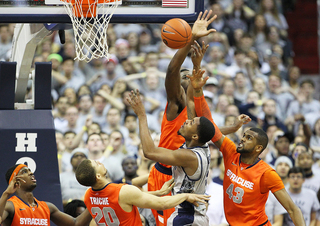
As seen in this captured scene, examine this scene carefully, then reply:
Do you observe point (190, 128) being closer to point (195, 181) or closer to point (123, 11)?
point (195, 181)

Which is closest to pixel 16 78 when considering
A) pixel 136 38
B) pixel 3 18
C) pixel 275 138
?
pixel 3 18

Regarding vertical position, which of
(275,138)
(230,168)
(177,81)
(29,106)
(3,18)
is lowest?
(275,138)

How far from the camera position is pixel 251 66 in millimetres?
11023

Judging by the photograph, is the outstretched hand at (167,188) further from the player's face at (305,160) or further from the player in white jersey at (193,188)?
the player's face at (305,160)

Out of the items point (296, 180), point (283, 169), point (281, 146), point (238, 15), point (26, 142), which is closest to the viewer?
point (26, 142)

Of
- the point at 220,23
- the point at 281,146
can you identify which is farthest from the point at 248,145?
the point at 220,23

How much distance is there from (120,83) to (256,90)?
3.00 m

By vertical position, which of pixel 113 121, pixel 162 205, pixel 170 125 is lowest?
pixel 113 121

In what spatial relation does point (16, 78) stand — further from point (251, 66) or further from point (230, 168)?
point (251, 66)

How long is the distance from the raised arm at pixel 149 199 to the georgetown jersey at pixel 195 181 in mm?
151

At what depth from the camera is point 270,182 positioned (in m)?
5.11

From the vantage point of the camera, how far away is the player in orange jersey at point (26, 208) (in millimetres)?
4859

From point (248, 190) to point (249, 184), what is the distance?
7 cm

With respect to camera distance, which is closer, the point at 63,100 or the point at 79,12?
the point at 79,12
